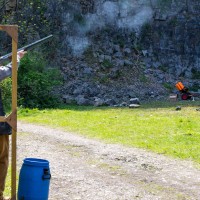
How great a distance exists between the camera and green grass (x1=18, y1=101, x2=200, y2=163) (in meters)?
12.4

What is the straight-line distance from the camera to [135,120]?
1722 cm

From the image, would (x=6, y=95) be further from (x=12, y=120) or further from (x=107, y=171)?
(x=12, y=120)

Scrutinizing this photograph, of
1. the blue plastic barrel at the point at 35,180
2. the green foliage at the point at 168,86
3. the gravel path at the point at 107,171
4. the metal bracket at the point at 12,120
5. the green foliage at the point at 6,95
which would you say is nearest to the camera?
the metal bracket at the point at 12,120

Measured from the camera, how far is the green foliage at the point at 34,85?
23.4 meters

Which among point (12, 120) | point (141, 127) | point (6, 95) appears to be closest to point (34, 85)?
point (6, 95)

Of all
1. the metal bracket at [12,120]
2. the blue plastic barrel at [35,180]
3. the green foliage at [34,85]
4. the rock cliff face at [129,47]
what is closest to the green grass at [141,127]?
the green foliage at [34,85]

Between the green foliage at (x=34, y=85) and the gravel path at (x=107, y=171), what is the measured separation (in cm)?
994

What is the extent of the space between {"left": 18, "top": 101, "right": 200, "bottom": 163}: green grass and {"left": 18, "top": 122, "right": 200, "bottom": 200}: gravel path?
24.7 inches

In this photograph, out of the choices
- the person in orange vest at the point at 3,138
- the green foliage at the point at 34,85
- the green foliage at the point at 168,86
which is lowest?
the green foliage at the point at 168,86

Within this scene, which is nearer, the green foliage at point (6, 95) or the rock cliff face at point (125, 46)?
the green foliage at point (6, 95)

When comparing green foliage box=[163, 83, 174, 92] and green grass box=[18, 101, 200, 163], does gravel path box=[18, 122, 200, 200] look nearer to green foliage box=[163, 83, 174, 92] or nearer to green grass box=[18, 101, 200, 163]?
green grass box=[18, 101, 200, 163]

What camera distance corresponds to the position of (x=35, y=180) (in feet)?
21.3

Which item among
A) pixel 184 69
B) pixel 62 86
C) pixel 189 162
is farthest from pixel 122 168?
pixel 184 69

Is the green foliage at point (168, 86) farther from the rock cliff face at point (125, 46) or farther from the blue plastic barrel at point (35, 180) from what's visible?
the blue plastic barrel at point (35, 180)
